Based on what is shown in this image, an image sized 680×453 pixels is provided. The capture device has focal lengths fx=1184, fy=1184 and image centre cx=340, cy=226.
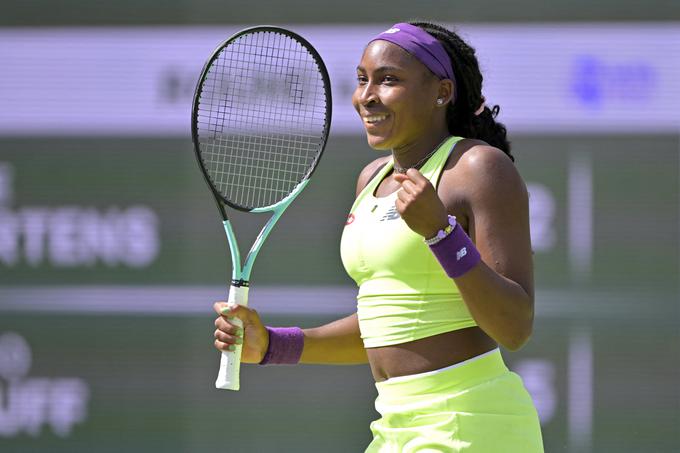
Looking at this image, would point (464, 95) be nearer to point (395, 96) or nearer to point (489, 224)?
point (395, 96)

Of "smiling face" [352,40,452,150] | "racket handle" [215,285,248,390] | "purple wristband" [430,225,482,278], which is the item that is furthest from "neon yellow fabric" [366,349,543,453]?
"smiling face" [352,40,452,150]

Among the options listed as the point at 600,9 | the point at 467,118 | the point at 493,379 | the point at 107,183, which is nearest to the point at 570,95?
the point at 600,9

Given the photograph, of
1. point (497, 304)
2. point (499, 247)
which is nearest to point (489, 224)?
point (499, 247)

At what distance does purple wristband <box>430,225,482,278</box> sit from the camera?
1.99m

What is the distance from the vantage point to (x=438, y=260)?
79.1 inches

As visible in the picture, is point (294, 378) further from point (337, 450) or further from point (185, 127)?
point (185, 127)

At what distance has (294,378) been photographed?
444 cm

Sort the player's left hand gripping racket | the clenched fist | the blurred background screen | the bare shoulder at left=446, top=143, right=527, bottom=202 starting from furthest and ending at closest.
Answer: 1. the blurred background screen
2. the player's left hand gripping racket
3. the bare shoulder at left=446, top=143, right=527, bottom=202
4. the clenched fist

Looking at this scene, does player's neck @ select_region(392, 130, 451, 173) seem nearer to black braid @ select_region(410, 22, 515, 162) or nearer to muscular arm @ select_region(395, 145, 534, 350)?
black braid @ select_region(410, 22, 515, 162)

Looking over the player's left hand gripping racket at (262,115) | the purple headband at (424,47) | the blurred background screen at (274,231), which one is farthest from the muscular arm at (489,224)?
the blurred background screen at (274,231)

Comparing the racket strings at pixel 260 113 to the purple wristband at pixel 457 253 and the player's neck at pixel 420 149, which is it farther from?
the purple wristband at pixel 457 253

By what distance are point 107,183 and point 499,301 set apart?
9.19 ft

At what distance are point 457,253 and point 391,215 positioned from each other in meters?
0.24

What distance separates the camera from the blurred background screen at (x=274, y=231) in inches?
170
